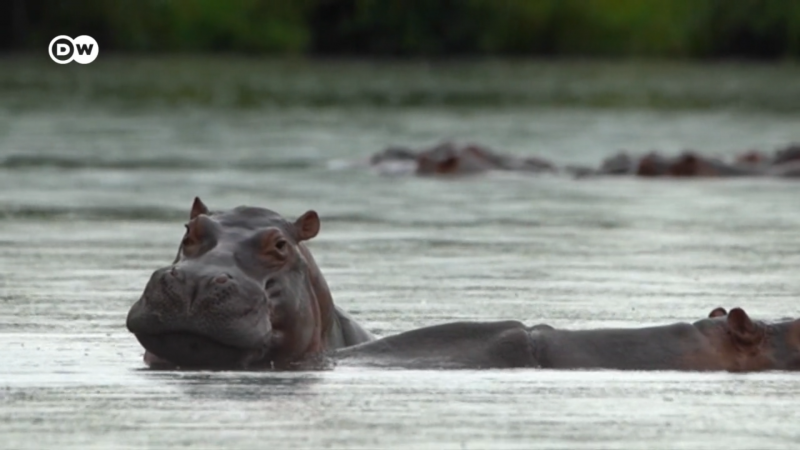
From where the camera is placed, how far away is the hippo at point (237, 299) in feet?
20.7

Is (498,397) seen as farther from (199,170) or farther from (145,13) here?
(145,13)

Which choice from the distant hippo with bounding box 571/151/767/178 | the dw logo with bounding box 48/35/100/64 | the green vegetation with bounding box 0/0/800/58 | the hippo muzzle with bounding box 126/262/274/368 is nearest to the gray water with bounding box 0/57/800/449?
the hippo muzzle with bounding box 126/262/274/368

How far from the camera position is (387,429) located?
5730 mm

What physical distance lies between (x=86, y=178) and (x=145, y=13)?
44636 millimetres

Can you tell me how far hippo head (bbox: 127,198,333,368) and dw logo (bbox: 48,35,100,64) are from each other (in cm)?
4685

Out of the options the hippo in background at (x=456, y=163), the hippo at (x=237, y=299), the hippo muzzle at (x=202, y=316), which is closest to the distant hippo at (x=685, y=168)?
the hippo in background at (x=456, y=163)

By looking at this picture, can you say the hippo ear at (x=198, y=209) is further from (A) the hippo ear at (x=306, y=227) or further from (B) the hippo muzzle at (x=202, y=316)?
(B) the hippo muzzle at (x=202, y=316)

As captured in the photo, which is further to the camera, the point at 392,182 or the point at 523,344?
the point at 392,182

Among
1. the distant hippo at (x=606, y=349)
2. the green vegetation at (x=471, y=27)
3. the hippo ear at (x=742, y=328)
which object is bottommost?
the distant hippo at (x=606, y=349)

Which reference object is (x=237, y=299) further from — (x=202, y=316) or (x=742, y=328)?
(x=742, y=328)

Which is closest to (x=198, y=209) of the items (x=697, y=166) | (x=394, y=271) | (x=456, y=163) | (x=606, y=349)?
(x=606, y=349)

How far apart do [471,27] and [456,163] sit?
146 feet

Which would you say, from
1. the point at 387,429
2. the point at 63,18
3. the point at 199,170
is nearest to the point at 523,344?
the point at 387,429

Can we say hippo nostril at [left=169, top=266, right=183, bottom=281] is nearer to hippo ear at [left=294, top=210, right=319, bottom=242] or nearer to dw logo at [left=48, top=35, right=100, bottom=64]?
hippo ear at [left=294, top=210, right=319, bottom=242]
